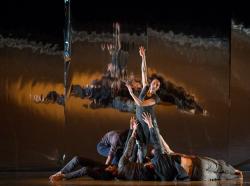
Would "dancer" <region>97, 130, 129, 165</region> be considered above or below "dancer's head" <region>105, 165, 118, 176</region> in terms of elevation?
above

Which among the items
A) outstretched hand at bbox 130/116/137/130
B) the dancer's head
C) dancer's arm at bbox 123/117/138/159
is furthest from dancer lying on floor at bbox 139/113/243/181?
outstretched hand at bbox 130/116/137/130

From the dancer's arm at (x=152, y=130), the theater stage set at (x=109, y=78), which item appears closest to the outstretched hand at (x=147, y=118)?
the dancer's arm at (x=152, y=130)

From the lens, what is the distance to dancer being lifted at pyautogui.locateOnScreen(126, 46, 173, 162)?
37.7ft

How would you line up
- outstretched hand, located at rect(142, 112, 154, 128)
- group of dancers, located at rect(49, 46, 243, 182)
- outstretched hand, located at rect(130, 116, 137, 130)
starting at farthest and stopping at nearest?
outstretched hand, located at rect(142, 112, 154, 128) → outstretched hand, located at rect(130, 116, 137, 130) → group of dancers, located at rect(49, 46, 243, 182)

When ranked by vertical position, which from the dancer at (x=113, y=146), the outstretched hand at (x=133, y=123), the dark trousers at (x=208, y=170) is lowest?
the dark trousers at (x=208, y=170)

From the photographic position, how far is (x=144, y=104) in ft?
39.2

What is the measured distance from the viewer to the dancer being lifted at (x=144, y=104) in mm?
11492

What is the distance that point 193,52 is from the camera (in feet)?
42.4

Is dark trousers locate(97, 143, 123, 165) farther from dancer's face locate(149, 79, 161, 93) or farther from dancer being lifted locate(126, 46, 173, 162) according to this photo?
dancer's face locate(149, 79, 161, 93)

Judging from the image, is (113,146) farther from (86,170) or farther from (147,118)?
(86,170)

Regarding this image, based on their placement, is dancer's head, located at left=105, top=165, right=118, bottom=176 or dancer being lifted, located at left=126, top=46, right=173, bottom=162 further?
dancer being lifted, located at left=126, top=46, right=173, bottom=162

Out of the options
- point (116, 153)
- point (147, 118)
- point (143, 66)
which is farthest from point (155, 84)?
point (116, 153)

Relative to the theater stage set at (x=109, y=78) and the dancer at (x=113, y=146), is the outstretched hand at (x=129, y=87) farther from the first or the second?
the dancer at (x=113, y=146)

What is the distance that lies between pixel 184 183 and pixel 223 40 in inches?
182
